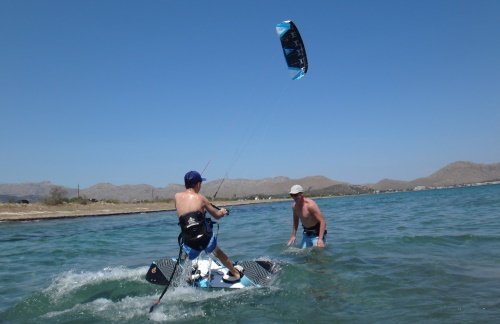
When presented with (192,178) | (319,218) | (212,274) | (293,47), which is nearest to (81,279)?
(212,274)

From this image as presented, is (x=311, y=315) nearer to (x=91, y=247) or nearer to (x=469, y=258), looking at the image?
(x=469, y=258)

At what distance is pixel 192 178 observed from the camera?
7473 millimetres

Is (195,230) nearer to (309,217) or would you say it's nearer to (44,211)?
(309,217)

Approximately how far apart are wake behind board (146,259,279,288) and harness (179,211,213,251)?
98 cm

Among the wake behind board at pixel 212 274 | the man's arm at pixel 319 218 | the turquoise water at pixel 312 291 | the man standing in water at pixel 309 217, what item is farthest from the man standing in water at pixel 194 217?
the man's arm at pixel 319 218

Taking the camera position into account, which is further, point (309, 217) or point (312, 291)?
point (309, 217)

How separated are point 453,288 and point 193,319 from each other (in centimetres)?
463

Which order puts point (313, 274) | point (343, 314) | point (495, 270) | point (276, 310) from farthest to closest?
point (313, 274) < point (495, 270) < point (276, 310) < point (343, 314)

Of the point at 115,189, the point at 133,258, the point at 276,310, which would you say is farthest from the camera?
the point at 115,189

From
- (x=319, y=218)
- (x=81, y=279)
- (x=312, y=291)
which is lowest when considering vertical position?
(x=312, y=291)

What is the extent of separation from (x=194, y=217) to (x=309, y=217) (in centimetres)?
465

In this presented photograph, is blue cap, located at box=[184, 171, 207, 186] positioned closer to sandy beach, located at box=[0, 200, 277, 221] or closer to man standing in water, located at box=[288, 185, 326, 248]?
man standing in water, located at box=[288, 185, 326, 248]

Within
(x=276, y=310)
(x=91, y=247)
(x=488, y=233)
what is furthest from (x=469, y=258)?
(x=91, y=247)

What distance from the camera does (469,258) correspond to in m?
9.91
